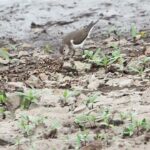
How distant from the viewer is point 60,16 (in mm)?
12266

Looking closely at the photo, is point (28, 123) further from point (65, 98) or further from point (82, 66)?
point (82, 66)

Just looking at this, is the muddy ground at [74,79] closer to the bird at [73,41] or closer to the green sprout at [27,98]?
the green sprout at [27,98]

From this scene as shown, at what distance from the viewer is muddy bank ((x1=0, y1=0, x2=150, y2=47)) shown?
448 inches

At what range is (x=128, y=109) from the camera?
7043 mm

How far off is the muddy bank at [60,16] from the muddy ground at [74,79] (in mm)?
→ 16

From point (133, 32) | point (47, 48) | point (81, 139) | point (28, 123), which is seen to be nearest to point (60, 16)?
point (133, 32)

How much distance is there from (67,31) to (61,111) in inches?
174

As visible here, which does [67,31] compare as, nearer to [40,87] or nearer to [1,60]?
[1,60]

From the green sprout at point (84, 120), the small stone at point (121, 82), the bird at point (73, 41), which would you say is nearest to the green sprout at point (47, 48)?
the bird at point (73, 41)

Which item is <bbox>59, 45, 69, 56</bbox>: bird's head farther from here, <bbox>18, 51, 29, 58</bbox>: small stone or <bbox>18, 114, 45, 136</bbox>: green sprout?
<bbox>18, 114, 45, 136</bbox>: green sprout

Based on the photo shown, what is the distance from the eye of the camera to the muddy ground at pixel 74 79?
21.2 feet

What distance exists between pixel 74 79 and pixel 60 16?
12.6 feet

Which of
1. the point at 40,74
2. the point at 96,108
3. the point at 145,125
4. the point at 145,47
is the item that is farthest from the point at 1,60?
the point at 145,125

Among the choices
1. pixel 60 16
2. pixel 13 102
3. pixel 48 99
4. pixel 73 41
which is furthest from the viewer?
pixel 60 16
